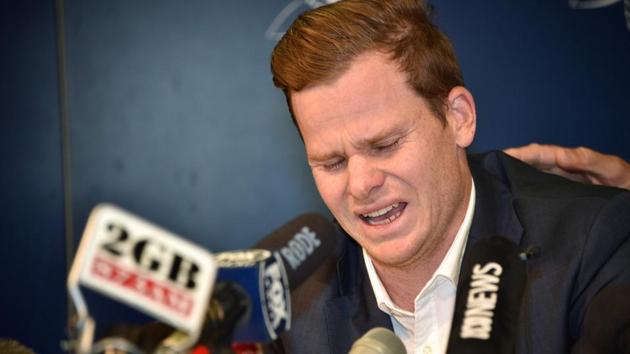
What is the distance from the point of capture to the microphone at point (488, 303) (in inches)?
50.4

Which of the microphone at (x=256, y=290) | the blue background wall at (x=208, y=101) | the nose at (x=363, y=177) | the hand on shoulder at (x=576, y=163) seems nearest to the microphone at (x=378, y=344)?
the microphone at (x=256, y=290)

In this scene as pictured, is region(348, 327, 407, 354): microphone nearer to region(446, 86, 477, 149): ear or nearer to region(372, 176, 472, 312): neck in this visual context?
region(372, 176, 472, 312): neck

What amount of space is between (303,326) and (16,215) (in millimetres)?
1303

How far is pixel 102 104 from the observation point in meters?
2.81

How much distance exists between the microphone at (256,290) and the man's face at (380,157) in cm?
47

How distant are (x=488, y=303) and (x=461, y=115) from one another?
0.61 meters

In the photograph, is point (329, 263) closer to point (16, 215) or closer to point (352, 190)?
point (352, 190)

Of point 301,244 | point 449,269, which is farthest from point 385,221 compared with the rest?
point 301,244

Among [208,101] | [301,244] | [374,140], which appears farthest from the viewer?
[208,101]

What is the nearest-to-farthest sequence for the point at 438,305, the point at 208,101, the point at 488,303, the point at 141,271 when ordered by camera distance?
the point at 141,271 < the point at 488,303 < the point at 438,305 < the point at 208,101

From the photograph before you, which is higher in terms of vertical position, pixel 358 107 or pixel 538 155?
pixel 358 107

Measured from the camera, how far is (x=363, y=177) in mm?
1639

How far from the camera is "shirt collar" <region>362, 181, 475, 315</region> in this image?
1.83 m

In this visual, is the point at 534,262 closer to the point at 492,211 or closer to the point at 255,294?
the point at 492,211
